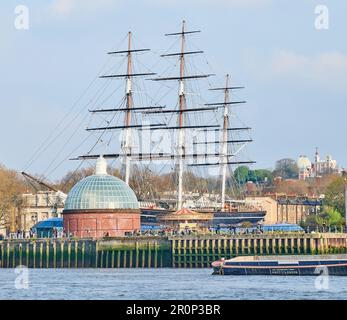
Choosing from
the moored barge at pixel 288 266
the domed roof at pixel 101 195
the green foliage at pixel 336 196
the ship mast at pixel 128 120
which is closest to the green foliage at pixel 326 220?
the green foliage at pixel 336 196

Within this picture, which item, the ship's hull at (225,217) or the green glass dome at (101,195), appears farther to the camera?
the ship's hull at (225,217)

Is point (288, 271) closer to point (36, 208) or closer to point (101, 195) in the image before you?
point (101, 195)

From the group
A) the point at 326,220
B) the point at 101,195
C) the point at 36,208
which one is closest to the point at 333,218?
the point at 326,220

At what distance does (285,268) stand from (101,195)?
3617 cm

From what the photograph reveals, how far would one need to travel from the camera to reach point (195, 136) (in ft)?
515

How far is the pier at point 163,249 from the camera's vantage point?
125625mm

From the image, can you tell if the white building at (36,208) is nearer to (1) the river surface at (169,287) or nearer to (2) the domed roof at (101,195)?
(2) the domed roof at (101,195)

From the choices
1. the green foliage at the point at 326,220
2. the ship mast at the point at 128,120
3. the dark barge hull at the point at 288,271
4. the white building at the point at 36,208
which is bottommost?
the dark barge hull at the point at 288,271

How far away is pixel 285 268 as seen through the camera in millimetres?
102562

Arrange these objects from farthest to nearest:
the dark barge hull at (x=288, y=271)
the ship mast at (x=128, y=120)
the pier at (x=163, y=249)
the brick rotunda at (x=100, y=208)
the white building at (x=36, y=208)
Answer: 1. the white building at (x=36, y=208)
2. the ship mast at (x=128, y=120)
3. the brick rotunda at (x=100, y=208)
4. the pier at (x=163, y=249)
5. the dark barge hull at (x=288, y=271)

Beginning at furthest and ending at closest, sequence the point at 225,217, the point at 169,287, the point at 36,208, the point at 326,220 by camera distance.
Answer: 1. the point at 36,208
2. the point at 326,220
3. the point at 225,217
4. the point at 169,287

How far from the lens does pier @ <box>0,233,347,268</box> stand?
412 feet

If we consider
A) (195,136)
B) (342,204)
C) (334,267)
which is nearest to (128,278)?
(334,267)

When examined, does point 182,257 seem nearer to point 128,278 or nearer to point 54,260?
point 54,260
